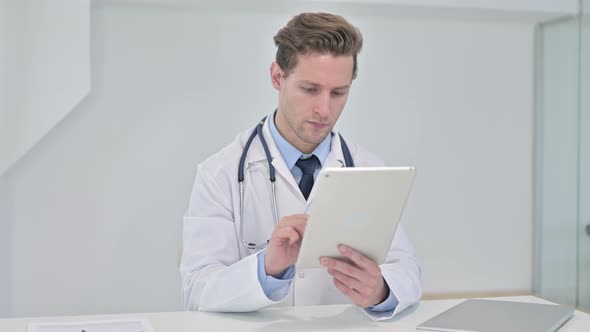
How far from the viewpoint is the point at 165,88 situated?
11.7ft

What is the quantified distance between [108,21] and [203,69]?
508 millimetres

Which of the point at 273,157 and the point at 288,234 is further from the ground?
the point at 273,157

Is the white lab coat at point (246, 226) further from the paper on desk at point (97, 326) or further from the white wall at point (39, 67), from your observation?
the white wall at point (39, 67)

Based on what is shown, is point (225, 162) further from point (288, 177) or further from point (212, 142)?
point (212, 142)

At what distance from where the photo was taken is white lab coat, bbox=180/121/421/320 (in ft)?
6.06

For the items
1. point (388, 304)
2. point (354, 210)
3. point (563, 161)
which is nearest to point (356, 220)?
point (354, 210)

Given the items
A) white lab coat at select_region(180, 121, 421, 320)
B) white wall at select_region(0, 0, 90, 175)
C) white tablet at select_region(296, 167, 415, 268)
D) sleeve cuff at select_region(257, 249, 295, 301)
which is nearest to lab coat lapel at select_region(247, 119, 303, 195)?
white lab coat at select_region(180, 121, 421, 320)

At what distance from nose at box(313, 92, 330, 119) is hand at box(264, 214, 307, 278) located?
1.38 ft

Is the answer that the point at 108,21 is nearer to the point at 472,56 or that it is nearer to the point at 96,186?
the point at 96,186

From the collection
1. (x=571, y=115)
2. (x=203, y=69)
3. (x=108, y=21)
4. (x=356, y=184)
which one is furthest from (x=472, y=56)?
(x=356, y=184)

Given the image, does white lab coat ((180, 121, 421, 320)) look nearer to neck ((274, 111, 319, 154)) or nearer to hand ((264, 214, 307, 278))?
neck ((274, 111, 319, 154))

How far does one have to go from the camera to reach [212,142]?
366 cm

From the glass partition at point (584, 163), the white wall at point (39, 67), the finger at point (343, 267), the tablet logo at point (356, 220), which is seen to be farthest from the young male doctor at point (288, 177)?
the glass partition at point (584, 163)

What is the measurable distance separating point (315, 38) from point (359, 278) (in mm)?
698
